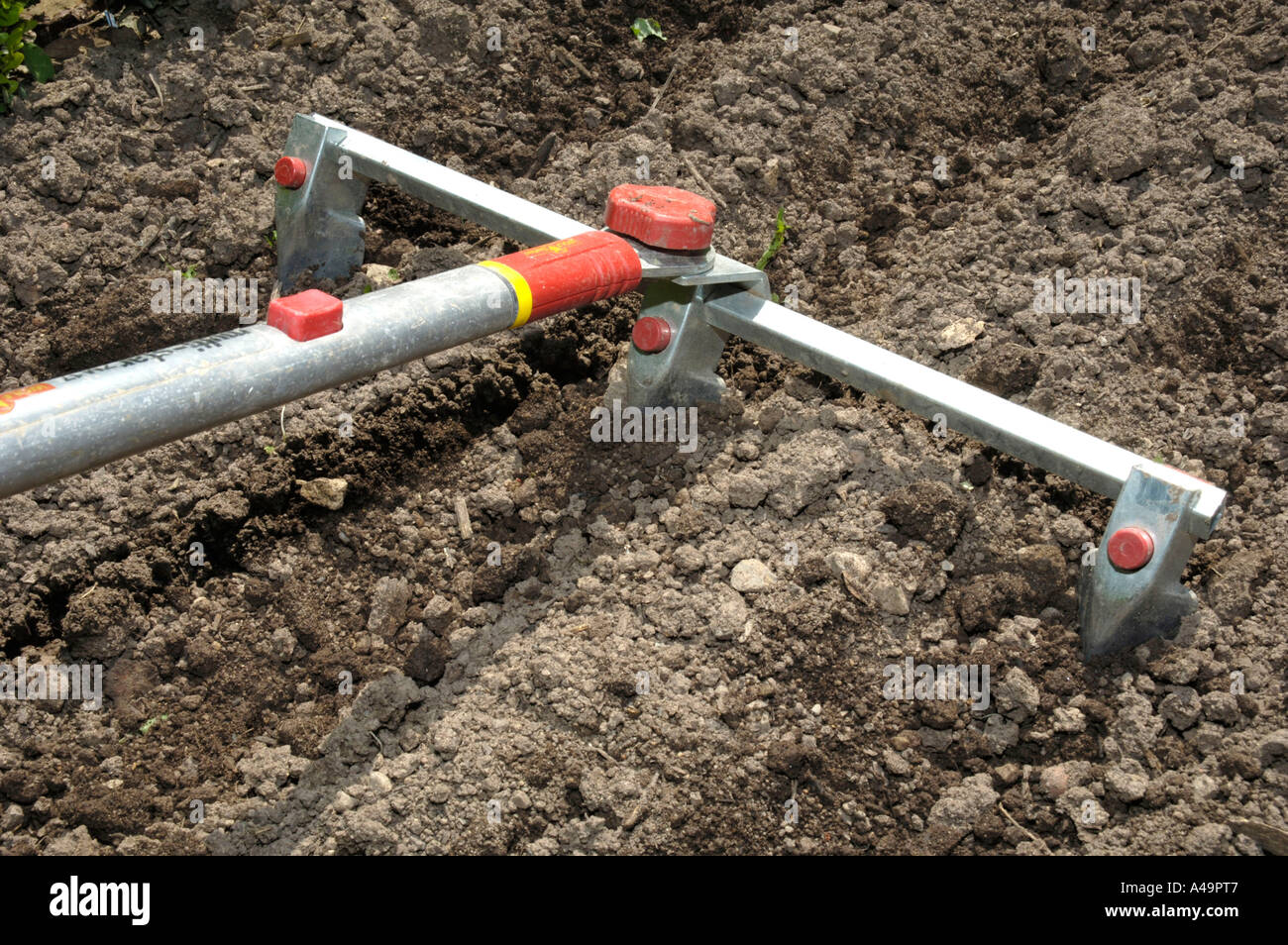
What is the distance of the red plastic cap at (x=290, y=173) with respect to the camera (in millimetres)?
3102

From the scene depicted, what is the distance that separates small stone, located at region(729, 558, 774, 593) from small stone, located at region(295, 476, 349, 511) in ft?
2.95

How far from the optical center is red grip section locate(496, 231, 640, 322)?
248 centimetres

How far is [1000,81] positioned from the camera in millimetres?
3584

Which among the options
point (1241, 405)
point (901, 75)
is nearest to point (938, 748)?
point (1241, 405)

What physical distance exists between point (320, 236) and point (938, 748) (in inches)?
78.3

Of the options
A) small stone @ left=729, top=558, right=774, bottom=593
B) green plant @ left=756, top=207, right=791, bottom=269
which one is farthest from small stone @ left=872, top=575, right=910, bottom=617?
green plant @ left=756, top=207, right=791, bottom=269

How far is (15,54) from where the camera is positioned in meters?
3.22

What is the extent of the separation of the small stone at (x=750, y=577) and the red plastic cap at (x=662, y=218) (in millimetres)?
725

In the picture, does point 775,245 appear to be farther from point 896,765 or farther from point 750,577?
point 896,765

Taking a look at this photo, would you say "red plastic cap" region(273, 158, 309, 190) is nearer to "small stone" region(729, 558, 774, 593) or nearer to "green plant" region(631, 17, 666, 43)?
"green plant" region(631, 17, 666, 43)

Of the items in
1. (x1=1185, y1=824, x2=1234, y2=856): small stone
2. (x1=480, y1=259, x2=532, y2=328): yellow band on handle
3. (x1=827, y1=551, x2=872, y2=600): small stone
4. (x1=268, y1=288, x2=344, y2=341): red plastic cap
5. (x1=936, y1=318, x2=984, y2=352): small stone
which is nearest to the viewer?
(x1=268, y1=288, x2=344, y2=341): red plastic cap

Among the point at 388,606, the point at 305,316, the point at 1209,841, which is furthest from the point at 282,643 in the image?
the point at 1209,841

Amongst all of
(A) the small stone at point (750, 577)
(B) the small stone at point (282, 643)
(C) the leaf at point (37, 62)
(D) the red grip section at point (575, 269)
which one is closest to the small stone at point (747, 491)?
(A) the small stone at point (750, 577)

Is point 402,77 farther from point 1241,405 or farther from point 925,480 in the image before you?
point 1241,405
